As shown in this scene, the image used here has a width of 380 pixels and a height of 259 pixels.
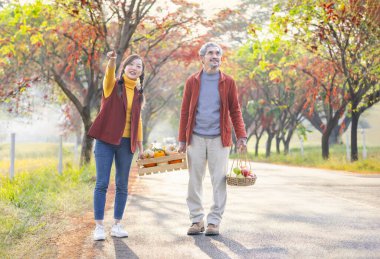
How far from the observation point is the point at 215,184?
709cm

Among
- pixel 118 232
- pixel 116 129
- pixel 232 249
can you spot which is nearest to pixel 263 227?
pixel 232 249

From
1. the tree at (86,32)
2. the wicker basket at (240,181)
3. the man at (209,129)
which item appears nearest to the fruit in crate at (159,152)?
the man at (209,129)

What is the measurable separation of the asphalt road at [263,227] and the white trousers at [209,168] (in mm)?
280

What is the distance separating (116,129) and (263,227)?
221 cm

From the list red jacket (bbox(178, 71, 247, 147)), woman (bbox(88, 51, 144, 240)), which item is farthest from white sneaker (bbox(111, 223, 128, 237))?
red jacket (bbox(178, 71, 247, 147))

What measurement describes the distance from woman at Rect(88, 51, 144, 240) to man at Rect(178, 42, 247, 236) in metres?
0.61

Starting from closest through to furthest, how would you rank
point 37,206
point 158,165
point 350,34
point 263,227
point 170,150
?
point 158,165
point 170,150
point 263,227
point 37,206
point 350,34

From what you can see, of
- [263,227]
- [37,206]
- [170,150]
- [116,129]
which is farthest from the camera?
[37,206]

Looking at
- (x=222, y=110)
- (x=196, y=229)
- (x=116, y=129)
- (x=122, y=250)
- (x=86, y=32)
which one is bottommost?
(x=122, y=250)

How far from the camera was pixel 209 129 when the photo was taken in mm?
7008

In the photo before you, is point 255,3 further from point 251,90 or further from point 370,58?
point 370,58

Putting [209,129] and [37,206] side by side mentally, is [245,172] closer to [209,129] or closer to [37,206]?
[209,129]

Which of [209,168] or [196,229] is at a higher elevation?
[209,168]

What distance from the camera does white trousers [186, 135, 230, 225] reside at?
702 centimetres
